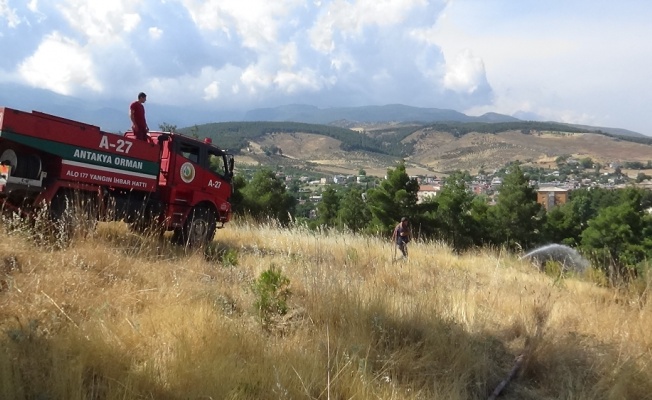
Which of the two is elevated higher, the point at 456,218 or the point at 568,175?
the point at 568,175

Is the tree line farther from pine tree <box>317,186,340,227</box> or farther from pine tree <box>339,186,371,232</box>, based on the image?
pine tree <box>317,186,340,227</box>

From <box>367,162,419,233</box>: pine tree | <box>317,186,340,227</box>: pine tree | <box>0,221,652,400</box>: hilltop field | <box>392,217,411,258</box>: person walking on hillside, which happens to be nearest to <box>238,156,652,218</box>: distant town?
<box>317,186,340,227</box>: pine tree

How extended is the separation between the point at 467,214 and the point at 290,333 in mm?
42256

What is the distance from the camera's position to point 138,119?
10109mm

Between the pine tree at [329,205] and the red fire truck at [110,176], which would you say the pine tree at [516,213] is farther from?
the red fire truck at [110,176]

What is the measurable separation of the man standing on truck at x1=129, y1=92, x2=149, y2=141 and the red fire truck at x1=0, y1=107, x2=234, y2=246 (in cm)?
24

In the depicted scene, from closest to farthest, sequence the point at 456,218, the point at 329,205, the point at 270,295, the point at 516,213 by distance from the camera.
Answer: the point at 270,295 → the point at 456,218 → the point at 516,213 → the point at 329,205

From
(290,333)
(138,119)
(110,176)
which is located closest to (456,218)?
(138,119)

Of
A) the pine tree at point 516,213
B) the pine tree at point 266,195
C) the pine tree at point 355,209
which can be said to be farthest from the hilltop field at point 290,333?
the pine tree at point 355,209

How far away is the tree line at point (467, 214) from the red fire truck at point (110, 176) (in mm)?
22440

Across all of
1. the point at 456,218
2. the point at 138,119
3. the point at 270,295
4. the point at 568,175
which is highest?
the point at 138,119

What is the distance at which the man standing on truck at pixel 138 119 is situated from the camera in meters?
10.1

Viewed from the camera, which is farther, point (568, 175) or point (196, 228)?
point (568, 175)

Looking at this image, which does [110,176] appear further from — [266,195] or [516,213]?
[516,213]
